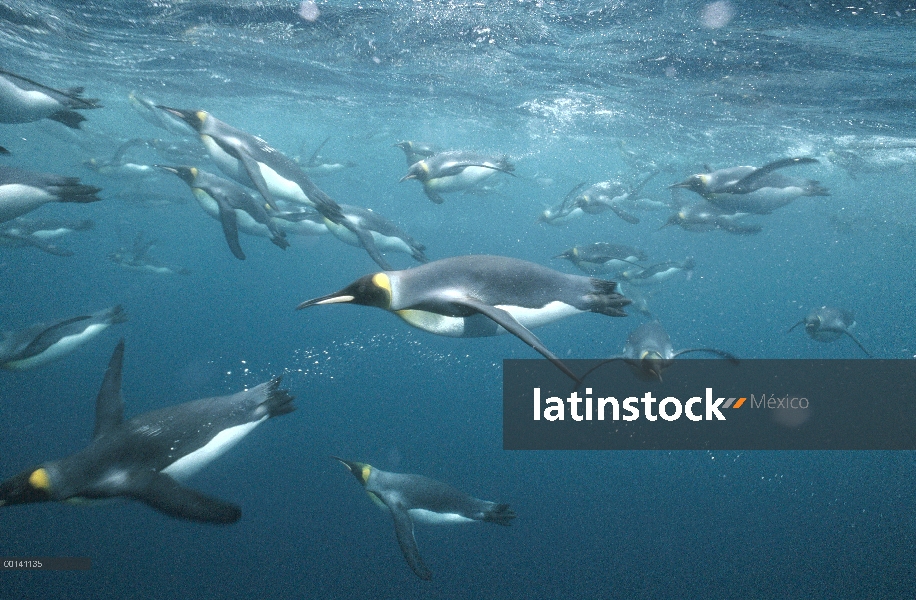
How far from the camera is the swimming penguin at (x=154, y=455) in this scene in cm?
290

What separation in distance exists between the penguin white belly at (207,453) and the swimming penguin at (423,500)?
1.25m

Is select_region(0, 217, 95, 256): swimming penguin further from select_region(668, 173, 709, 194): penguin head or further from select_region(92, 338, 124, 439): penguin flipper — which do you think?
select_region(668, 173, 709, 194): penguin head

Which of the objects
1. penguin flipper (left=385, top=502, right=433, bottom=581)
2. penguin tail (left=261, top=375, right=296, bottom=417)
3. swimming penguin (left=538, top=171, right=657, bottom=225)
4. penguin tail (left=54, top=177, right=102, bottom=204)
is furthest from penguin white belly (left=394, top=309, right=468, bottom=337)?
swimming penguin (left=538, top=171, right=657, bottom=225)

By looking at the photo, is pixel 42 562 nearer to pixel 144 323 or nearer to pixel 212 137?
pixel 212 137

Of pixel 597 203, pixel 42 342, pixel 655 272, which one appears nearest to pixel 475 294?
pixel 42 342

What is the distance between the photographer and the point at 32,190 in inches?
155

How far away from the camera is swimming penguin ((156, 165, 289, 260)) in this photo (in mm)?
6336

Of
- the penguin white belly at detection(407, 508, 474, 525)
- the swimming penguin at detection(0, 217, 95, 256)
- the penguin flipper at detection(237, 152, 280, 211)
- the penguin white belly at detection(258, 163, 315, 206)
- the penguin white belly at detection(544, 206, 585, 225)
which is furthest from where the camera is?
the penguin white belly at detection(544, 206, 585, 225)

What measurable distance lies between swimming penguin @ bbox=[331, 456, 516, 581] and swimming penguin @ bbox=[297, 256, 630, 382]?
9.09 feet

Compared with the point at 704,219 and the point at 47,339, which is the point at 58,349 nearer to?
the point at 47,339

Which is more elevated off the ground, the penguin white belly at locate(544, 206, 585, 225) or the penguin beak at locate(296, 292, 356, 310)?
the penguin beak at locate(296, 292, 356, 310)

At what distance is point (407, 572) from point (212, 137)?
6.53 m

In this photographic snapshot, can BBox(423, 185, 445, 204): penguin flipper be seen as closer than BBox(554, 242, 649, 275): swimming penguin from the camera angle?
Yes

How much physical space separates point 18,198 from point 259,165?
2.45 m
